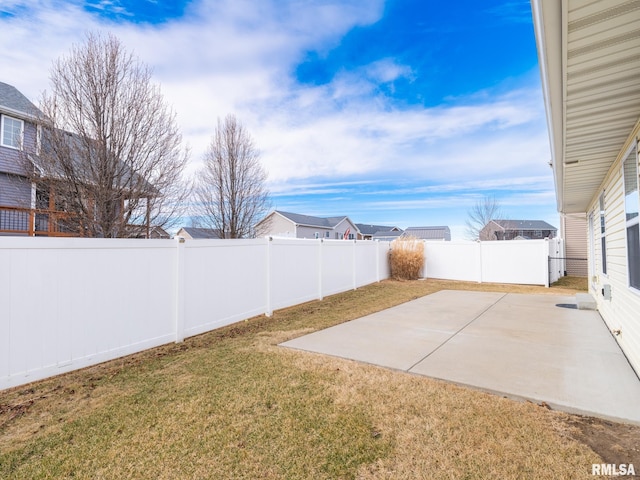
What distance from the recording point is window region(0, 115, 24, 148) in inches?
408

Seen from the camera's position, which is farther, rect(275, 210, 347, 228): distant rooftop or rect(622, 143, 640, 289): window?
rect(275, 210, 347, 228): distant rooftop

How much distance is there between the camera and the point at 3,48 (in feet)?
26.1

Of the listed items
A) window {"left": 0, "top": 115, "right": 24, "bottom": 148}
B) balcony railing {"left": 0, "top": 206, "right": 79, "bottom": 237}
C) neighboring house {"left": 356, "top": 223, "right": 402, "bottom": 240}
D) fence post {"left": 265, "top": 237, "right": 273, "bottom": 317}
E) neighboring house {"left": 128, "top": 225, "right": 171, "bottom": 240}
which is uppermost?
window {"left": 0, "top": 115, "right": 24, "bottom": 148}

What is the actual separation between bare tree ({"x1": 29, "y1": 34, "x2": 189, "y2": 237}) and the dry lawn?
4.17 metres

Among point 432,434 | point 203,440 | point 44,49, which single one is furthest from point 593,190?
point 44,49

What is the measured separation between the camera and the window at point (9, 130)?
408 inches

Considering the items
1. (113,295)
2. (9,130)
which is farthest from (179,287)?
(9,130)

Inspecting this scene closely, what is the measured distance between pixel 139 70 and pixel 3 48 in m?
4.23

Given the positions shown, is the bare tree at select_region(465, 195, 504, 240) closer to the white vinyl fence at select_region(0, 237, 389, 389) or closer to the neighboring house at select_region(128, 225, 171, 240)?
the white vinyl fence at select_region(0, 237, 389, 389)

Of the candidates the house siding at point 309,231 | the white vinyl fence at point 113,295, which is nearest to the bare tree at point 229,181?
the white vinyl fence at point 113,295

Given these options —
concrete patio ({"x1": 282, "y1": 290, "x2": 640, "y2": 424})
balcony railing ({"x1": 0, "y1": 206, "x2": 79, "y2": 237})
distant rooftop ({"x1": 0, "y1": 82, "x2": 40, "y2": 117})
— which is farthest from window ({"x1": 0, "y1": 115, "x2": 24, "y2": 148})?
concrete patio ({"x1": 282, "y1": 290, "x2": 640, "y2": 424})

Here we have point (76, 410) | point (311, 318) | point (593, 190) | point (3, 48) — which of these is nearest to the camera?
point (76, 410)

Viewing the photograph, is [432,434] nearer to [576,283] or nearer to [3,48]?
[3,48]

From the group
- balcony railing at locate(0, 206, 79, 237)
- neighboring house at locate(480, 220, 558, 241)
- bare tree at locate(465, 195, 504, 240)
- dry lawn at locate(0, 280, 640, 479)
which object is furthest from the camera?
neighboring house at locate(480, 220, 558, 241)
